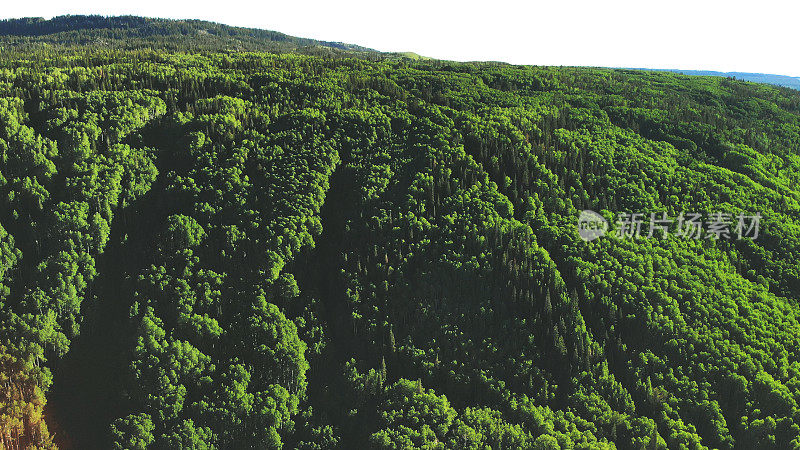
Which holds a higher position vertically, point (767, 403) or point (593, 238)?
point (593, 238)

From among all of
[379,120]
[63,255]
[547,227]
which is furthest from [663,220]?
[63,255]

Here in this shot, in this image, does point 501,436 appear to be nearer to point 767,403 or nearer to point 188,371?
point 767,403

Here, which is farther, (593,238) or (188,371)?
(593,238)

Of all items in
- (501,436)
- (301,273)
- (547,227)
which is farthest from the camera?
(547,227)

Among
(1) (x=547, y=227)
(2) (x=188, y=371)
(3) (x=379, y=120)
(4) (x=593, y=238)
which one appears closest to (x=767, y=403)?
(4) (x=593, y=238)

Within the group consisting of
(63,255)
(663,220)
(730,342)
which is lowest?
(730,342)

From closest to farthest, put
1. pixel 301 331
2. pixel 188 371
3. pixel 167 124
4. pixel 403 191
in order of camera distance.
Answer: pixel 188 371, pixel 301 331, pixel 403 191, pixel 167 124
